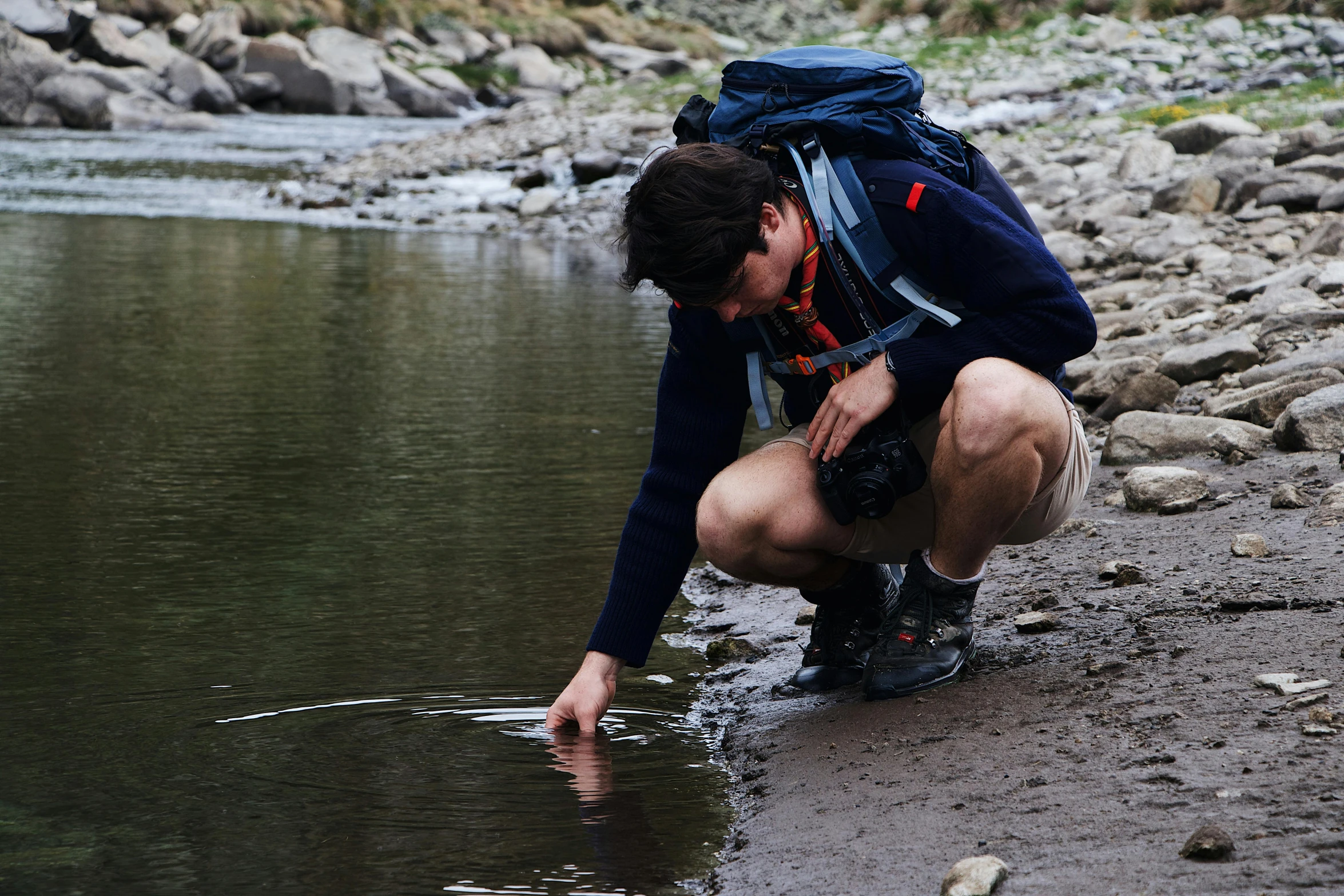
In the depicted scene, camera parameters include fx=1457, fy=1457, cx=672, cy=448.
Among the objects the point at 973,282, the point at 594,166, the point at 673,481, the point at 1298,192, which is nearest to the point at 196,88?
the point at 594,166

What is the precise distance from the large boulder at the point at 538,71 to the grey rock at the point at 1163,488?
94.5ft

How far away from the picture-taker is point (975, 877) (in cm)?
176

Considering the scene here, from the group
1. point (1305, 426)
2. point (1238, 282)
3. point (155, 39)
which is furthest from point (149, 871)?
point (155, 39)

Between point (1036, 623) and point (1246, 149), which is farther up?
point (1246, 149)

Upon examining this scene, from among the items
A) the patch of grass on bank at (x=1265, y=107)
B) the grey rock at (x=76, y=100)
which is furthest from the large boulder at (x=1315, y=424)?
the grey rock at (x=76, y=100)

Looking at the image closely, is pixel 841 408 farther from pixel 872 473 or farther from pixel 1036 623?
pixel 1036 623

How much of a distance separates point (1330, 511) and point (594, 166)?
12.5 m

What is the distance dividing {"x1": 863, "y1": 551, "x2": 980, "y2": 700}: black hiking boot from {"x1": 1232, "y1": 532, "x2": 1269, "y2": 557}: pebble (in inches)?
28.5

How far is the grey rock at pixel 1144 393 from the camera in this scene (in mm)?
4598

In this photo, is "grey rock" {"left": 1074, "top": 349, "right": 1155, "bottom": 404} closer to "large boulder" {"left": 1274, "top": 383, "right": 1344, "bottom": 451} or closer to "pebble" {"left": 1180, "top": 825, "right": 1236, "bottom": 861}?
"large boulder" {"left": 1274, "top": 383, "right": 1344, "bottom": 451}

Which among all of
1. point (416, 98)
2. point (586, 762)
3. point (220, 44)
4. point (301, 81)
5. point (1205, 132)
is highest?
point (220, 44)

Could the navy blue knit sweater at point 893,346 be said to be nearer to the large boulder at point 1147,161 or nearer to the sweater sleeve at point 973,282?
the sweater sleeve at point 973,282

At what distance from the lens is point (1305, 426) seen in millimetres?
3682

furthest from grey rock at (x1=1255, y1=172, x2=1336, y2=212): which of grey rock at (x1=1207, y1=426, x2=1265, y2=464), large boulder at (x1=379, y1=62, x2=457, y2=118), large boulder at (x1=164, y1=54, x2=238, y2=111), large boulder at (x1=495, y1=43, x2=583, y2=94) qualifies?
large boulder at (x1=495, y1=43, x2=583, y2=94)
